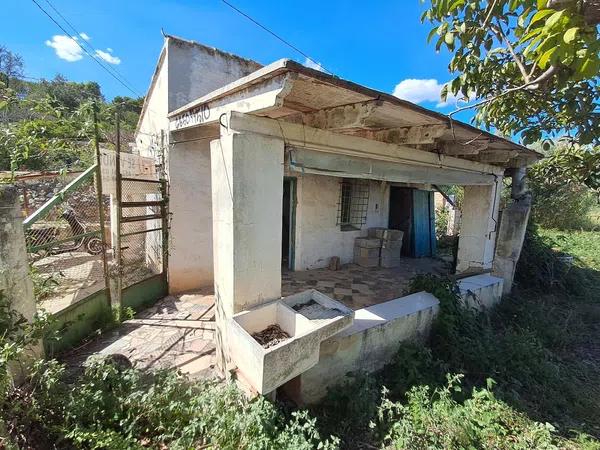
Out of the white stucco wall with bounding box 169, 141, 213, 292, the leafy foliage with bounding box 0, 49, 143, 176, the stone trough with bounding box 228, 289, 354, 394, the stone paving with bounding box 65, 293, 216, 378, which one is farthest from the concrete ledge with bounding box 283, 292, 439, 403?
the leafy foliage with bounding box 0, 49, 143, 176

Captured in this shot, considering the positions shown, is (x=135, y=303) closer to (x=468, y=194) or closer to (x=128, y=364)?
(x=128, y=364)

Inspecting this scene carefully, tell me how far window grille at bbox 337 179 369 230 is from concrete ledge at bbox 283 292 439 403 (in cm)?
325

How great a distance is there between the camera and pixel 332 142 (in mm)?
3494

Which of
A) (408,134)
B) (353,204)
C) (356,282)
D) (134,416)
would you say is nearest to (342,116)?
(408,134)

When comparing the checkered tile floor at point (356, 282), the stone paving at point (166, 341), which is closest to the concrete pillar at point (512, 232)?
the checkered tile floor at point (356, 282)

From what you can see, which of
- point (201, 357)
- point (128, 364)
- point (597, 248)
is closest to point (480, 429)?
point (201, 357)

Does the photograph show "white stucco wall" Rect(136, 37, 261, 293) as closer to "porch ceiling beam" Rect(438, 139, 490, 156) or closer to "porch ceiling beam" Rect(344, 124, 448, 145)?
"porch ceiling beam" Rect(344, 124, 448, 145)

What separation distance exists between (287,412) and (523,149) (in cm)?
581

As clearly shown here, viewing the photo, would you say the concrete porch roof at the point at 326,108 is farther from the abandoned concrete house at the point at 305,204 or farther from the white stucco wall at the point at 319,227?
the white stucco wall at the point at 319,227

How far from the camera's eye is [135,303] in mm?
4859

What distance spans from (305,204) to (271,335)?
387 centimetres

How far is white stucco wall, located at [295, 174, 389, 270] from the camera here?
647 centimetres

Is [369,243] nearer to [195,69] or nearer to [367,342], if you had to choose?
[367,342]

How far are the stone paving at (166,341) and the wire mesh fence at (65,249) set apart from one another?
836mm
